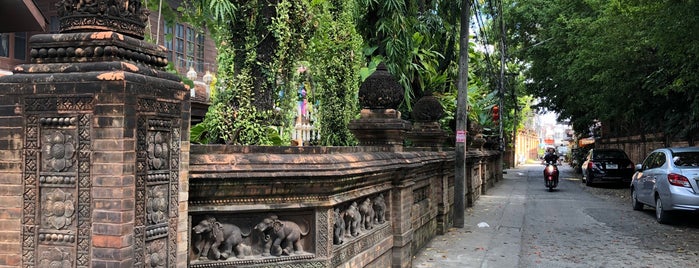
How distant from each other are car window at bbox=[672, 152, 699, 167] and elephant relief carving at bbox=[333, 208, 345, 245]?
9127 mm

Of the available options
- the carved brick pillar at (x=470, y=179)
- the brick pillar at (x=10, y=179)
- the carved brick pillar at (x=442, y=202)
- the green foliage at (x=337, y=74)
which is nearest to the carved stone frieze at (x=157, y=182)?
the brick pillar at (x=10, y=179)

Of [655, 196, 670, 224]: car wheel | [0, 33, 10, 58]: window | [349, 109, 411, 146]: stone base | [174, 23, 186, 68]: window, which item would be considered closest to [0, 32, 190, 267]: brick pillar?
[349, 109, 411, 146]: stone base

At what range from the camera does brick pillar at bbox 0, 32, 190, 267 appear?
10.8 ft

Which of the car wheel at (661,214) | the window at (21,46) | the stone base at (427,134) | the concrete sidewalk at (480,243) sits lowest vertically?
the concrete sidewalk at (480,243)

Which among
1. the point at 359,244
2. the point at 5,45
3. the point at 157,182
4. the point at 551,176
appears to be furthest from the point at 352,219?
the point at 551,176

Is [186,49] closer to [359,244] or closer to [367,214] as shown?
[367,214]

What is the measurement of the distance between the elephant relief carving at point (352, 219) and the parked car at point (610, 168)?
19.3 m

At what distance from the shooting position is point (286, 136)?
6953mm

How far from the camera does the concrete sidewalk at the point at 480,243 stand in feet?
27.0

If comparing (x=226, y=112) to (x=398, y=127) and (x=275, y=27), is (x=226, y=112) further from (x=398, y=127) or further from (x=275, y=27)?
(x=398, y=127)

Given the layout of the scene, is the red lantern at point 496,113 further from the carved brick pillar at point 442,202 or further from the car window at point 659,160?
the carved brick pillar at point 442,202

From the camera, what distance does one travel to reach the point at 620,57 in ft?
53.4

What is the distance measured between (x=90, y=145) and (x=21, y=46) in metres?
11.7

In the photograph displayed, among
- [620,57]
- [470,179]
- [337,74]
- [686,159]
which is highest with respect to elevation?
[620,57]
